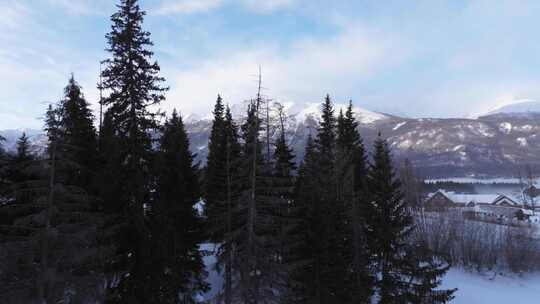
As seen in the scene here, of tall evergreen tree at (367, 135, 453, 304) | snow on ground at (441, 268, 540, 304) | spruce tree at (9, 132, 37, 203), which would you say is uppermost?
spruce tree at (9, 132, 37, 203)

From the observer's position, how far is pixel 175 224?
984 inches

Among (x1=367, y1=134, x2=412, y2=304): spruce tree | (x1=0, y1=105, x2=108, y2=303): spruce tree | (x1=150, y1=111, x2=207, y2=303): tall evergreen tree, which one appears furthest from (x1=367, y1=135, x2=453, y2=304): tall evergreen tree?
(x1=0, y1=105, x2=108, y2=303): spruce tree

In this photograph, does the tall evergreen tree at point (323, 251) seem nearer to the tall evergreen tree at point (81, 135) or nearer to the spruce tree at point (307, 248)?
the spruce tree at point (307, 248)

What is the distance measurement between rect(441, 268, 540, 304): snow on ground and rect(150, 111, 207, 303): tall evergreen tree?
28879 mm

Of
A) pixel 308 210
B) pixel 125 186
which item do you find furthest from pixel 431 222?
pixel 125 186

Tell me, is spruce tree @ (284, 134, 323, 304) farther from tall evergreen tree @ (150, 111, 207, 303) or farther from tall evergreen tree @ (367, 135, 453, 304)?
tall evergreen tree @ (150, 111, 207, 303)

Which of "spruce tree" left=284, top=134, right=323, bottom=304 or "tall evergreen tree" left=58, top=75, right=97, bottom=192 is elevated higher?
"tall evergreen tree" left=58, top=75, right=97, bottom=192

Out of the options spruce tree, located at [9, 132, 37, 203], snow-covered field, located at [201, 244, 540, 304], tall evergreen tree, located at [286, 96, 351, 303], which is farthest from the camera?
snow-covered field, located at [201, 244, 540, 304]

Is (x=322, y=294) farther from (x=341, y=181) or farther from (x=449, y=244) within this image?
(x=449, y=244)

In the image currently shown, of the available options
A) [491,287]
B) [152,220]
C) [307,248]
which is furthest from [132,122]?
[491,287]

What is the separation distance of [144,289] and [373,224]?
45.2ft

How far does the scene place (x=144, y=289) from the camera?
1886 cm

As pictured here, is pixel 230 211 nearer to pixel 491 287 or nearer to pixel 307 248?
pixel 307 248

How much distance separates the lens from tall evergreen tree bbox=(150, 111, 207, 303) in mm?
19438
